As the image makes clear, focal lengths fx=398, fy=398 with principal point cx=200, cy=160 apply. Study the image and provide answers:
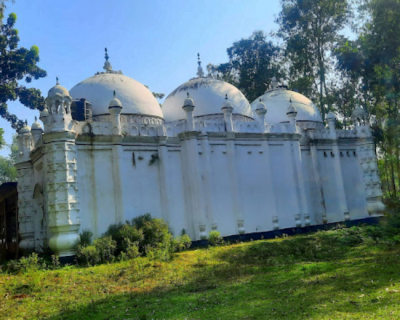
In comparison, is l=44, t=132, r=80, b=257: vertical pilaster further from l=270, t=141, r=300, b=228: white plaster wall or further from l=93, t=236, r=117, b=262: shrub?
l=270, t=141, r=300, b=228: white plaster wall

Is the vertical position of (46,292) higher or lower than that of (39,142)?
lower

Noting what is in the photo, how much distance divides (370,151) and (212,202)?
34.7 feet

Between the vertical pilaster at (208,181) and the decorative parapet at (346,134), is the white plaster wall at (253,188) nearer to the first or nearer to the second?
the vertical pilaster at (208,181)

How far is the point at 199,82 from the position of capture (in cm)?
2089

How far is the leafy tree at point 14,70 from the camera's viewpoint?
21125 mm

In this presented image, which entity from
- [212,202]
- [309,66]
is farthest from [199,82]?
[309,66]

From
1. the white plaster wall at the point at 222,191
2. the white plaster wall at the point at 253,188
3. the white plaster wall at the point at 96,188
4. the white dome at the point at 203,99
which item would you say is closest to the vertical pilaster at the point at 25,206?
the white plaster wall at the point at 96,188

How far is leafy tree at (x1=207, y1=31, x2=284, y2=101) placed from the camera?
3338 centimetres

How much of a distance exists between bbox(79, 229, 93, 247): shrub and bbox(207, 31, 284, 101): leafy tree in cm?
2276

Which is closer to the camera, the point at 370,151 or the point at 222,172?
the point at 222,172

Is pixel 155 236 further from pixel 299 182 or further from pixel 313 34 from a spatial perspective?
pixel 313 34

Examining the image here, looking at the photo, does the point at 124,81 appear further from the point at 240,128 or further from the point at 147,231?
the point at 147,231

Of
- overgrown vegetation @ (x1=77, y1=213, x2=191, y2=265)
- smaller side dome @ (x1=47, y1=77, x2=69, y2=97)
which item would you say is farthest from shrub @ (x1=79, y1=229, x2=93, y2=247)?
smaller side dome @ (x1=47, y1=77, x2=69, y2=97)

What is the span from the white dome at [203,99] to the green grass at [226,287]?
8189 millimetres
